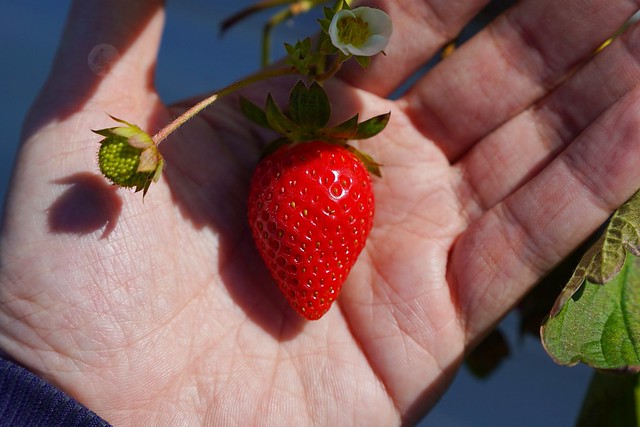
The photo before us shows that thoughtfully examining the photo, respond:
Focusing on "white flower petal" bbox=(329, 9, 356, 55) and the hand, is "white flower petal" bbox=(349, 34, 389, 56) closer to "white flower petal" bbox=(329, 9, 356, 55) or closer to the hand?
"white flower petal" bbox=(329, 9, 356, 55)

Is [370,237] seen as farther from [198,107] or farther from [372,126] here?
[198,107]

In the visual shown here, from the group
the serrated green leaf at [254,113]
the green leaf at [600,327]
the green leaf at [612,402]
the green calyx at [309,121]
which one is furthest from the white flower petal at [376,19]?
the green leaf at [612,402]

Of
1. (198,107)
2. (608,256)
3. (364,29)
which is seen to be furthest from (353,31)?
(608,256)

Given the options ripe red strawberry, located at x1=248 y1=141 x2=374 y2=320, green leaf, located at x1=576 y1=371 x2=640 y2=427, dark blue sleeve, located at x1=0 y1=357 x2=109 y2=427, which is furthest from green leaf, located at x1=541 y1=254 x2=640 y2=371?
dark blue sleeve, located at x1=0 y1=357 x2=109 y2=427

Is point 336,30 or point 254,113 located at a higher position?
point 336,30

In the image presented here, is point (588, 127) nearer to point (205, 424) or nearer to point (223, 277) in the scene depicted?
point (223, 277)

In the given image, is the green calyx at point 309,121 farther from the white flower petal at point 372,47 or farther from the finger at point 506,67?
the finger at point 506,67

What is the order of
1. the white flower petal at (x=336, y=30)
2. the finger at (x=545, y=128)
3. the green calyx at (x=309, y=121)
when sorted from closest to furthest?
the white flower petal at (x=336, y=30) < the green calyx at (x=309, y=121) < the finger at (x=545, y=128)
